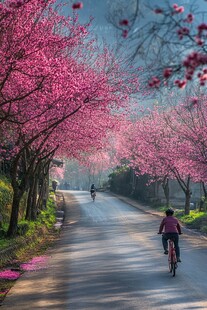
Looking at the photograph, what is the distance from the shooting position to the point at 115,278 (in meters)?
12.6

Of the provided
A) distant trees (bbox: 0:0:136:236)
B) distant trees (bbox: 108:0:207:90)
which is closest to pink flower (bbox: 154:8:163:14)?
distant trees (bbox: 108:0:207:90)

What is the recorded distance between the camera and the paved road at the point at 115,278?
32.6 feet

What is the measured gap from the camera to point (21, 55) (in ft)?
40.9

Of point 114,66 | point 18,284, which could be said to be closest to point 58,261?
point 18,284

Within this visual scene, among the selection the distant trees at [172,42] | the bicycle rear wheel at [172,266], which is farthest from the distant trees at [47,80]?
the bicycle rear wheel at [172,266]

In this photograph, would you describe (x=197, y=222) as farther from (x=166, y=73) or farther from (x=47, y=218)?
(x=166, y=73)

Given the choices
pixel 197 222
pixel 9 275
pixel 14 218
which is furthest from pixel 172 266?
pixel 197 222

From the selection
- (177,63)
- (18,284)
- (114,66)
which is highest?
(114,66)

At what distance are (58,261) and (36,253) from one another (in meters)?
2.77

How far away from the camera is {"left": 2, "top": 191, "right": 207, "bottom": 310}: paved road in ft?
32.6

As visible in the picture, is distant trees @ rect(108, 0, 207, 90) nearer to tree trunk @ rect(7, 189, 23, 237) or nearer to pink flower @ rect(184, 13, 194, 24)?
pink flower @ rect(184, 13, 194, 24)

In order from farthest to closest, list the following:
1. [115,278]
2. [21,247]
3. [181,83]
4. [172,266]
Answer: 1. [21,247]
2. [172,266]
3. [115,278]
4. [181,83]

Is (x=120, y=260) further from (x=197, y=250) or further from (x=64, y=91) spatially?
(x=64, y=91)

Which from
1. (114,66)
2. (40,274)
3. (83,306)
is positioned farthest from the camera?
(114,66)
